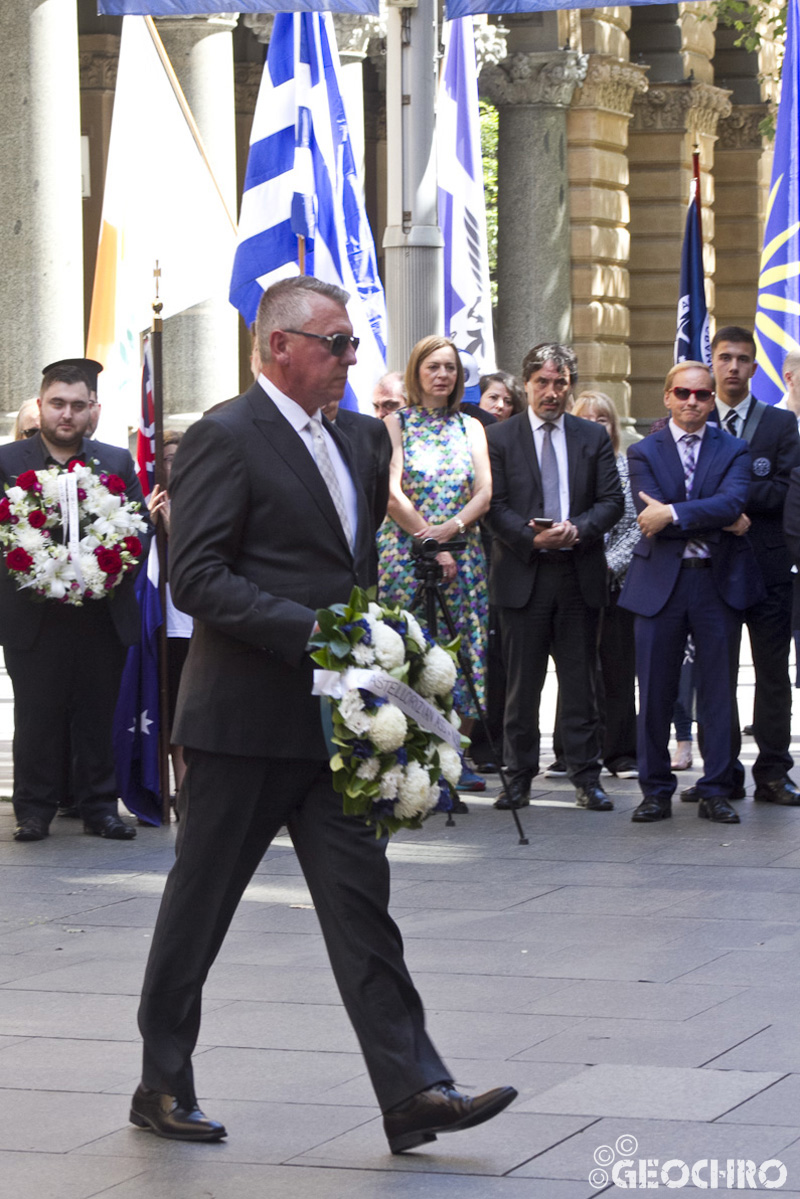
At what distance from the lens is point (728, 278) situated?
1324 inches

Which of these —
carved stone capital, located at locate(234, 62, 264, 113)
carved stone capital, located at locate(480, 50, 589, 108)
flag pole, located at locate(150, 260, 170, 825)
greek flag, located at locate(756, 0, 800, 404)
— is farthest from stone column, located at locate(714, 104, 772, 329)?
flag pole, located at locate(150, 260, 170, 825)

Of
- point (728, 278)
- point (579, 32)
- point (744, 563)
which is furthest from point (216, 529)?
point (728, 278)

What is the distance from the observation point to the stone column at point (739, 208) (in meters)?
32.3

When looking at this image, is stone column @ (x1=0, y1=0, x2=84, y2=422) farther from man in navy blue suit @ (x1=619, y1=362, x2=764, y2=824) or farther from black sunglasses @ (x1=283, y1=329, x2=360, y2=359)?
black sunglasses @ (x1=283, y1=329, x2=360, y2=359)

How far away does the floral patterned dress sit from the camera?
402 inches

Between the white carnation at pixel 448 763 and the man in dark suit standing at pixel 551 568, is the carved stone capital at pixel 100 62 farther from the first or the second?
the white carnation at pixel 448 763

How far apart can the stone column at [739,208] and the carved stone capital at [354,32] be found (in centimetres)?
1239

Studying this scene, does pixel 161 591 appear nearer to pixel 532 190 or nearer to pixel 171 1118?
pixel 171 1118

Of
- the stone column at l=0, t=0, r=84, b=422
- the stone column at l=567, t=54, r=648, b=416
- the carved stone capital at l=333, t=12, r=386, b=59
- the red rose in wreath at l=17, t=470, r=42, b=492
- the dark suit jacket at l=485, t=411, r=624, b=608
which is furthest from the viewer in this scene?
the stone column at l=567, t=54, r=648, b=416

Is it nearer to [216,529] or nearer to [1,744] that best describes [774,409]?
[1,744]

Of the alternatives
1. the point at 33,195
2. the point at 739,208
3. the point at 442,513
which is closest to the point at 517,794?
the point at 442,513

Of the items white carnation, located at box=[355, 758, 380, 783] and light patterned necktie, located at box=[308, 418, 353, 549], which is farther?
light patterned necktie, located at box=[308, 418, 353, 549]

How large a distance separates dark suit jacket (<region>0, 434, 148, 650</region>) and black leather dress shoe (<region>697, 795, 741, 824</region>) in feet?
8.84

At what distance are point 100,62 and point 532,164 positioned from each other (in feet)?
16.5
